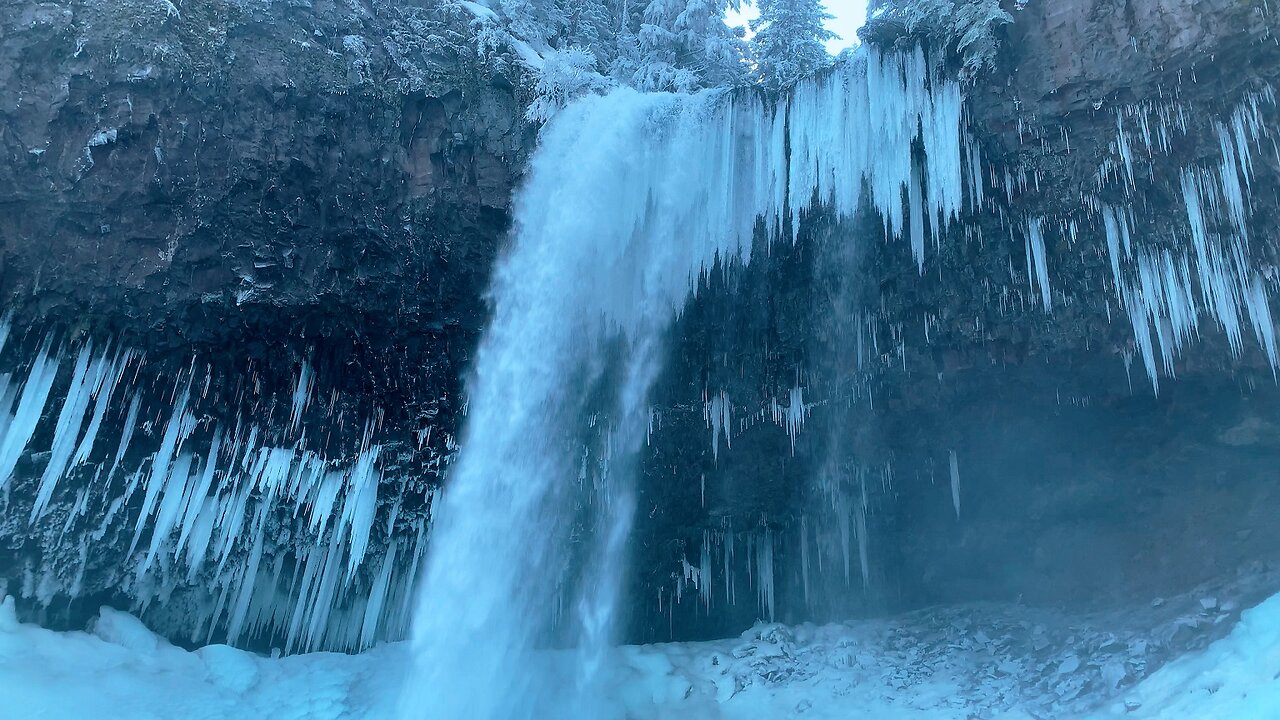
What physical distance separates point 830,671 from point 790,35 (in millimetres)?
13437

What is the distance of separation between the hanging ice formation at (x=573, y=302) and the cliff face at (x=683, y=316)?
1.70 ft

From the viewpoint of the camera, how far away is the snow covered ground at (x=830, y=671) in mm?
8594

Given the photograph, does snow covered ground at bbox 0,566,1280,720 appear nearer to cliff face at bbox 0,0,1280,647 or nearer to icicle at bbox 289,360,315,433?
cliff face at bbox 0,0,1280,647

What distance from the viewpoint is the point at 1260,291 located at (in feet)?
29.3

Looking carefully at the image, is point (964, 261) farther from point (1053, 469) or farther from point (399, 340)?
point (399, 340)

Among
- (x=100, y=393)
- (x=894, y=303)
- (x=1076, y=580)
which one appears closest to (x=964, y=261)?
(x=894, y=303)

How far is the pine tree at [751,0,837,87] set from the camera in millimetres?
17406

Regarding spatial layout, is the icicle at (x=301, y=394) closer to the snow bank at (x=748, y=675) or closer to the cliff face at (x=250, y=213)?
the cliff face at (x=250, y=213)

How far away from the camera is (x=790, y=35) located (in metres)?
17.8

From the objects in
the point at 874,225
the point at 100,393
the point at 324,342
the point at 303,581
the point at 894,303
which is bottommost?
the point at 303,581

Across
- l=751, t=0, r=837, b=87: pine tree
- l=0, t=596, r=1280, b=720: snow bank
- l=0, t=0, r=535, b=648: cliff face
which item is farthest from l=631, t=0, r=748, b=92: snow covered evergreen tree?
l=0, t=596, r=1280, b=720: snow bank

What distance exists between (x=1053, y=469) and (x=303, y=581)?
1159cm

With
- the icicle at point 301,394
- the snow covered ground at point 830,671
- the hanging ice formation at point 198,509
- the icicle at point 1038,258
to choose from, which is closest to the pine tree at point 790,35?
the icicle at point 1038,258

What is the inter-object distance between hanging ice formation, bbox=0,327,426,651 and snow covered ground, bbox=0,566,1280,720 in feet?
2.39
